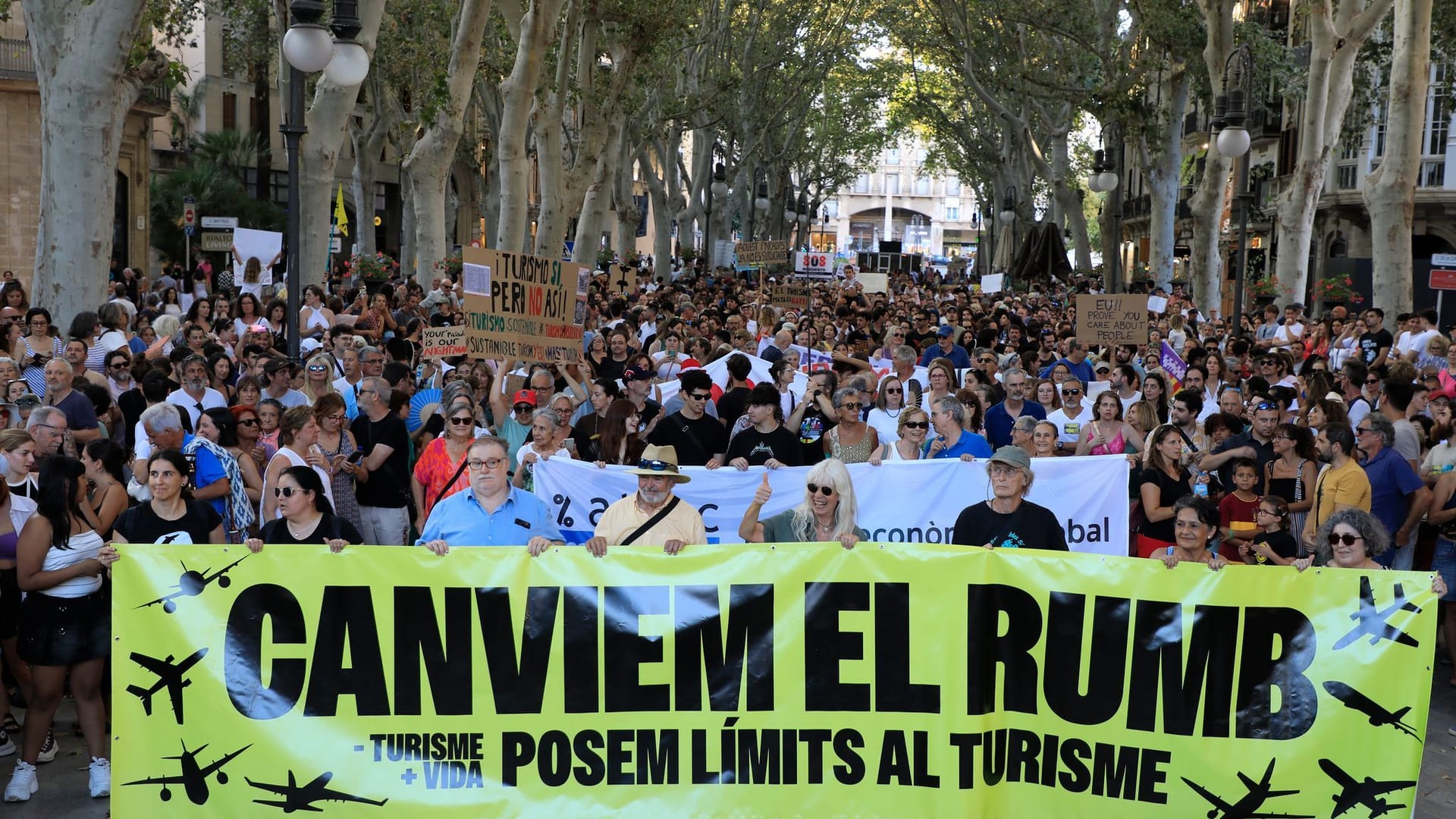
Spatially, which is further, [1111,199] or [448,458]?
[1111,199]

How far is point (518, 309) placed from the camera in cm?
1039

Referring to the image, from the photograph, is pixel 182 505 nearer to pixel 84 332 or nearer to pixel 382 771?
pixel 382 771

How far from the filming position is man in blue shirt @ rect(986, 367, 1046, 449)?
10742mm

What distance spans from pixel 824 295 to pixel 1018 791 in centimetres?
2471

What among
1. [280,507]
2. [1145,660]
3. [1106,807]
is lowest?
[1106,807]

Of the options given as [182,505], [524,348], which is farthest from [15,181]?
[182,505]

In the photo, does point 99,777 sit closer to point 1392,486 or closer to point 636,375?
point 636,375

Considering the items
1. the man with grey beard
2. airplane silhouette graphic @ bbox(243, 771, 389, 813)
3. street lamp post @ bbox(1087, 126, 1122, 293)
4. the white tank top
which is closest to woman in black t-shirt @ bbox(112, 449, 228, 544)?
the white tank top

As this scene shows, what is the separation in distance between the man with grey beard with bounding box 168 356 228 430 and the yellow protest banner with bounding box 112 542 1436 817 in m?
4.27

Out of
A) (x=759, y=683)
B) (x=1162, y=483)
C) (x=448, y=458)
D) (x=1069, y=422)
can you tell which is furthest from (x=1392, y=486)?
(x=448, y=458)

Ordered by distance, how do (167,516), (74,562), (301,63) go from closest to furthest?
(74,562) → (167,516) → (301,63)

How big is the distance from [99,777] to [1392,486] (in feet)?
23.0

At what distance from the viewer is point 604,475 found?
882 cm

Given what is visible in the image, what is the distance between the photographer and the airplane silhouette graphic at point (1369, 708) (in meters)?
5.50
